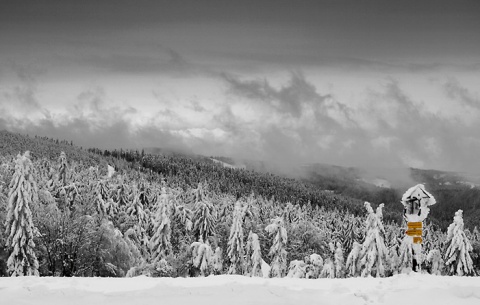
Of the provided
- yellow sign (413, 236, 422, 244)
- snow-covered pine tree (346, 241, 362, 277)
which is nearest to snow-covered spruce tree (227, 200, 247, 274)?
snow-covered pine tree (346, 241, 362, 277)

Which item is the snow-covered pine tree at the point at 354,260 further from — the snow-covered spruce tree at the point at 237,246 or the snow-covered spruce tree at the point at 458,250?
the snow-covered spruce tree at the point at 237,246

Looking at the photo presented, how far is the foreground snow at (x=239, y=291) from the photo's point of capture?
10.0m

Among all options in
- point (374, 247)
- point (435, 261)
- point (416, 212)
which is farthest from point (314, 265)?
point (416, 212)

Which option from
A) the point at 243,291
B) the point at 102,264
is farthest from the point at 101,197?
the point at 243,291

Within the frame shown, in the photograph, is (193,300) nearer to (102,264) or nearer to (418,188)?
(418,188)

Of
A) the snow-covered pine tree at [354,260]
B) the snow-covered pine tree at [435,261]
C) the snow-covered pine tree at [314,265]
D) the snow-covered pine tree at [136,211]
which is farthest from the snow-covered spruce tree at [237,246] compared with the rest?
the snow-covered pine tree at [435,261]

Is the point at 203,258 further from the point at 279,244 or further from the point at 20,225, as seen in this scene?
the point at 20,225

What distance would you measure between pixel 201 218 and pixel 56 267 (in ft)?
48.3

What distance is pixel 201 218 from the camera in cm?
4416

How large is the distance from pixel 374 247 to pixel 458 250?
8909 mm

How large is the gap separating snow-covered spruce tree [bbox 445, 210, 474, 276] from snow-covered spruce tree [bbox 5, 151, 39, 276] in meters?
34.6

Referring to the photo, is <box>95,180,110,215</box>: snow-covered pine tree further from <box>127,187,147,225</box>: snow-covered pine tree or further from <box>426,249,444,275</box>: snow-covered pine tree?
<box>426,249,444,275</box>: snow-covered pine tree

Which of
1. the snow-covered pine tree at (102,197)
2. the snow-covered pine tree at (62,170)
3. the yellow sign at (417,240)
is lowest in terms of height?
the yellow sign at (417,240)

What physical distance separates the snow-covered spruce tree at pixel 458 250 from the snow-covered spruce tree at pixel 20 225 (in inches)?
1360
